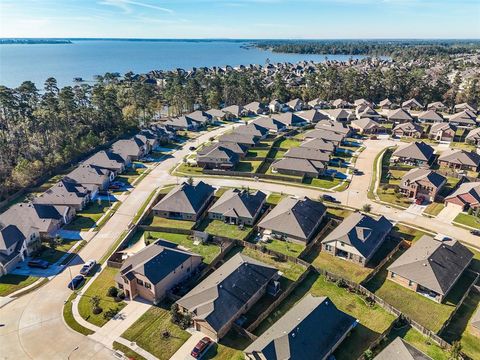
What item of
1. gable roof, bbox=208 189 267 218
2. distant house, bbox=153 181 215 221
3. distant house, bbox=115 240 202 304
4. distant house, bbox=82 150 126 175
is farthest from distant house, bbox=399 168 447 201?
distant house, bbox=82 150 126 175

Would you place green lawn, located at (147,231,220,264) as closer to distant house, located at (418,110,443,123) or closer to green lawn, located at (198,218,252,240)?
green lawn, located at (198,218,252,240)

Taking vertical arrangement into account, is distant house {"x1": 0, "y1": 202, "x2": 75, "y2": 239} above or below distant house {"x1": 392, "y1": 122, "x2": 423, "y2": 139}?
below

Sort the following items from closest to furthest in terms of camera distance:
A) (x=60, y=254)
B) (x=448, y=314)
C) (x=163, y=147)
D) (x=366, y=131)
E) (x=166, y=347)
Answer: (x=166, y=347) < (x=448, y=314) < (x=60, y=254) < (x=163, y=147) < (x=366, y=131)

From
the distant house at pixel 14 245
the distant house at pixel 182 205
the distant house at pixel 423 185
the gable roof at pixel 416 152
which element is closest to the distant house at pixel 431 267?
the distant house at pixel 423 185

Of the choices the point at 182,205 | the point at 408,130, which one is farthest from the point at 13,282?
the point at 408,130

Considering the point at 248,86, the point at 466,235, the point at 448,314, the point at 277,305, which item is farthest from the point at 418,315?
the point at 248,86

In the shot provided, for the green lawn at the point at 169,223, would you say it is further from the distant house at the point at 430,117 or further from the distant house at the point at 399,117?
the distant house at the point at 430,117

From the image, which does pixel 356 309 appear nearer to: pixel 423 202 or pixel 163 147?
pixel 423 202
